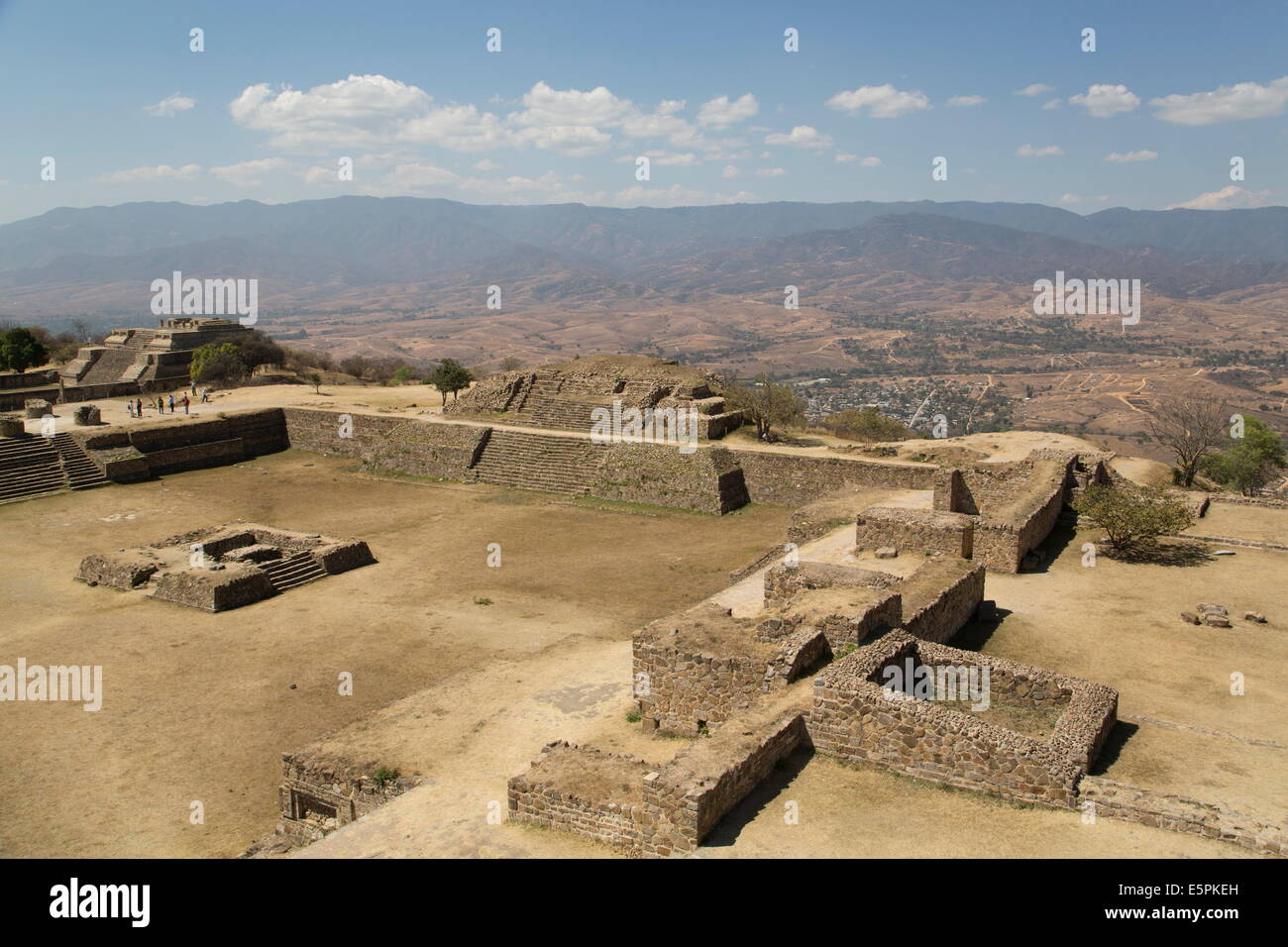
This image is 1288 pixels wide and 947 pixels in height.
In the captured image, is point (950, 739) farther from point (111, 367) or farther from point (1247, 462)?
point (111, 367)

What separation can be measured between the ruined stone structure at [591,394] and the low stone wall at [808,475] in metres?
2.29

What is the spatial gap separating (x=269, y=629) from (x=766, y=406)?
54.6 feet

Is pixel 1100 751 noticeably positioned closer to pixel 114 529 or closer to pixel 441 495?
pixel 441 495

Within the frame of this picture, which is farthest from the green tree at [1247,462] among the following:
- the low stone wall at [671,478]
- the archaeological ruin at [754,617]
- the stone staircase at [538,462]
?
the stone staircase at [538,462]

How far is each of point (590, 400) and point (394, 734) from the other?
1995 cm

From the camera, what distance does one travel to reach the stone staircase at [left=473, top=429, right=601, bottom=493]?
2598 centimetres

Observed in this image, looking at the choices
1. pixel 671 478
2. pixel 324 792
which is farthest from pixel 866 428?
pixel 324 792

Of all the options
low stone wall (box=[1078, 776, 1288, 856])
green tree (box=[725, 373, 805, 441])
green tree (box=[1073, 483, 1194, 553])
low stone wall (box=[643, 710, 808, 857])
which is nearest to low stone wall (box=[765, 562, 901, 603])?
low stone wall (box=[643, 710, 808, 857])

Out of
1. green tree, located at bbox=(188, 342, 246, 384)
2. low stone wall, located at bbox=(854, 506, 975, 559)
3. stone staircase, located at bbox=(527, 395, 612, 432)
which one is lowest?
low stone wall, located at bbox=(854, 506, 975, 559)

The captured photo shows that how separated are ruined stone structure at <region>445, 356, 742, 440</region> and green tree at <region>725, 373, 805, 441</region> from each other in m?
0.60

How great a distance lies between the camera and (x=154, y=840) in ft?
31.6

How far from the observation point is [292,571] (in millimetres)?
18562

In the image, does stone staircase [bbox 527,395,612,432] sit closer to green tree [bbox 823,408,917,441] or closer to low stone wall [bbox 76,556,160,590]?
green tree [bbox 823,408,917,441]
